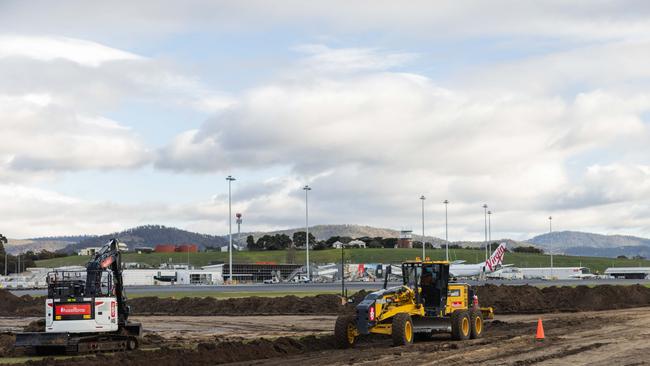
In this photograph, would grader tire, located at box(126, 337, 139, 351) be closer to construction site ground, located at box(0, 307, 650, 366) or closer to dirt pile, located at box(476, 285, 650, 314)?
construction site ground, located at box(0, 307, 650, 366)

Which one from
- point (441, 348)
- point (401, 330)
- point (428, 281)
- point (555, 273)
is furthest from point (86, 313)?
point (555, 273)

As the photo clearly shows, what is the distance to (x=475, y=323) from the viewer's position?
33344mm

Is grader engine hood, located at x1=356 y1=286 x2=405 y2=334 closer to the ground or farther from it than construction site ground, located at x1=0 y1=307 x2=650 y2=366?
farther from it

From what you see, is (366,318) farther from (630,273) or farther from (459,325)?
(630,273)

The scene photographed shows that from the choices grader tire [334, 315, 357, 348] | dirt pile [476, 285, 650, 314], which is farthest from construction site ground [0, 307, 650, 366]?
dirt pile [476, 285, 650, 314]

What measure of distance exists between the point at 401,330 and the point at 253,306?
33389mm

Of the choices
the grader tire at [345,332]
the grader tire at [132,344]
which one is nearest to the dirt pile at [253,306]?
the grader tire at [345,332]

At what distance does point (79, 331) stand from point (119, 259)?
306cm

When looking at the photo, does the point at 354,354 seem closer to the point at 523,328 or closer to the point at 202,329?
the point at 523,328

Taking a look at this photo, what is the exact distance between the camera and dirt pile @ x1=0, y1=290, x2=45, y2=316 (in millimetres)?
65750

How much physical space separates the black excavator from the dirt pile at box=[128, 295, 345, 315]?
28.6 meters

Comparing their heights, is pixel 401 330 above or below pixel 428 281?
below

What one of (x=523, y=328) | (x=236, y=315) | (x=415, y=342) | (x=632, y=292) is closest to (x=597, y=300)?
(x=632, y=292)

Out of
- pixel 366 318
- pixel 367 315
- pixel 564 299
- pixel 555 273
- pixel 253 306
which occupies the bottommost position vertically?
pixel 555 273
